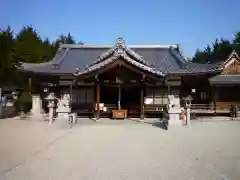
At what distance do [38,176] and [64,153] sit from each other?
2.63 metres

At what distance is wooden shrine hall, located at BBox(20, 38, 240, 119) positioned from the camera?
795 inches

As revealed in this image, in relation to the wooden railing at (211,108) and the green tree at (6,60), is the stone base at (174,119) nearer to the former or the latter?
the wooden railing at (211,108)

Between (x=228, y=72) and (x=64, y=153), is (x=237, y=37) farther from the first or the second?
(x=64, y=153)

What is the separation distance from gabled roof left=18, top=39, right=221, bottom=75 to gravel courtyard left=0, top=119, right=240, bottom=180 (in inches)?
369

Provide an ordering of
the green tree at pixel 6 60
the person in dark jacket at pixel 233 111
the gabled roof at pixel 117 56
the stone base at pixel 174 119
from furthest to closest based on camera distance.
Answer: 1. the green tree at pixel 6 60
2. the person in dark jacket at pixel 233 111
3. the gabled roof at pixel 117 56
4. the stone base at pixel 174 119

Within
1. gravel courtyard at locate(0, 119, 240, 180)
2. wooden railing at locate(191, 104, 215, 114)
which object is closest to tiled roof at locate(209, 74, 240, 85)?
wooden railing at locate(191, 104, 215, 114)

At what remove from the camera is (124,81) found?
21.1 m

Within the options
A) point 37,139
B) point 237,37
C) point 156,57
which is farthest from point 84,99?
point 237,37

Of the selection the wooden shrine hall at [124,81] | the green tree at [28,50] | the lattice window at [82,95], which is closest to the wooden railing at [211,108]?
the wooden shrine hall at [124,81]

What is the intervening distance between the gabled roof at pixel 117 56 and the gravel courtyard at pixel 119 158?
9.37 m

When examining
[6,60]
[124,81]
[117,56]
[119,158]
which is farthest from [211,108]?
[6,60]

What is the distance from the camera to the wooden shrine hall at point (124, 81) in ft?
66.3

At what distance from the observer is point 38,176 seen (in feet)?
19.7

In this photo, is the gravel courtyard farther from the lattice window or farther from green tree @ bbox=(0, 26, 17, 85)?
green tree @ bbox=(0, 26, 17, 85)
